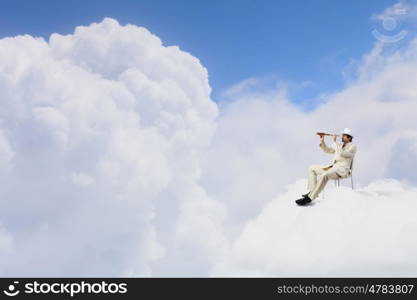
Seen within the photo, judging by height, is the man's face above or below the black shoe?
above

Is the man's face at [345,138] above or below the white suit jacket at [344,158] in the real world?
above

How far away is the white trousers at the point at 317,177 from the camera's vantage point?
19.6 meters

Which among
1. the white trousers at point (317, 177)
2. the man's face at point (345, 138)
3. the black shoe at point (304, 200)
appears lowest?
the black shoe at point (304, 200)

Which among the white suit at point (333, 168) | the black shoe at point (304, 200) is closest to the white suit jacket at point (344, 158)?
the white suit at point (333, 168)

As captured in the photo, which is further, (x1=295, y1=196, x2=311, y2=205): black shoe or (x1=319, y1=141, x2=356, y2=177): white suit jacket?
(x1=295, y1=196, x2=311, y2=205): black shoe

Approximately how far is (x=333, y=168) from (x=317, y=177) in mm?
626

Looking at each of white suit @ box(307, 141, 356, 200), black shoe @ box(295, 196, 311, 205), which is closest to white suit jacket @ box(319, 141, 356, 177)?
white suit @ box(307, 141, 356, 200)

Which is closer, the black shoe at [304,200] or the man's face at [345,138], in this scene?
the man's face at [345,138]

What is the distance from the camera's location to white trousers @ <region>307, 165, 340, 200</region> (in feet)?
64.3

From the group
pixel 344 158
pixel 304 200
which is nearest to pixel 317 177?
pixel 304 200

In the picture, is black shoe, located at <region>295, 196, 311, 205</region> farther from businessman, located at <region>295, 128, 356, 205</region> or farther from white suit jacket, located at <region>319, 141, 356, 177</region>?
white suit jacket, located at <region>319, 141, 356, 177</region>

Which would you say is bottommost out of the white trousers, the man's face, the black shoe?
the black shoe

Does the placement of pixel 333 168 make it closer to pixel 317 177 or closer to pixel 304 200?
pixel 317 177

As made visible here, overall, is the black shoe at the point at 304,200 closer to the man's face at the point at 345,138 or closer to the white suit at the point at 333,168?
the white suit at the point at 333,168
